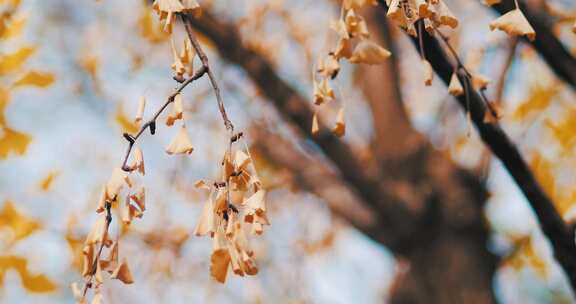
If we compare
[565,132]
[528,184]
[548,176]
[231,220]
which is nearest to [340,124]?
[231,220]

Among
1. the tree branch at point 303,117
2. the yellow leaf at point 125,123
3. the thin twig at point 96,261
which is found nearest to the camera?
the thin twig at point 96,261

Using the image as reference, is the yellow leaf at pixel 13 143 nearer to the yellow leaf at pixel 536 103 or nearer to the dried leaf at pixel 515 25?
the dried leaf at pixel 515 25

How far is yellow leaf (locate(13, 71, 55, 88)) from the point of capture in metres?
1.43

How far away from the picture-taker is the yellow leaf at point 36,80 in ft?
4.68

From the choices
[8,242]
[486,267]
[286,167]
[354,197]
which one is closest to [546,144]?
[486,267]

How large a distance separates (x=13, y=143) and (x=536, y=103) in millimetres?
2021

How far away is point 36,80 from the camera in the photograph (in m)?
1.43

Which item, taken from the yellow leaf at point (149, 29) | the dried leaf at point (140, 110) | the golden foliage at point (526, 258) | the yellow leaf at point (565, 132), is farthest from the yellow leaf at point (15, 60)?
the golden foliage at point (526, 258)

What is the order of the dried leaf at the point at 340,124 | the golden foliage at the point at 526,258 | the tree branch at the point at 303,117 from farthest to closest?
the golden foliage at the point at 526,258
the tree branch at the point at 303,117
the dried leaf at the point at 340,124

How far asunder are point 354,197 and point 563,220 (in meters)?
1.85

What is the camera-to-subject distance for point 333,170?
3227 millimetres

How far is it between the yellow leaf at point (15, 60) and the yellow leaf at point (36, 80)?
1.2 inches

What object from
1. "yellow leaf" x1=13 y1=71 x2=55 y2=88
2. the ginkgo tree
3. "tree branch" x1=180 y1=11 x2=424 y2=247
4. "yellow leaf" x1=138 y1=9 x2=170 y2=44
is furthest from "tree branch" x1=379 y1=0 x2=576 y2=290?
"yellow leaf" x1=138 y1=9 x2=170 y2=44

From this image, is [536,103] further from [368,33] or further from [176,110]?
[176,110]
